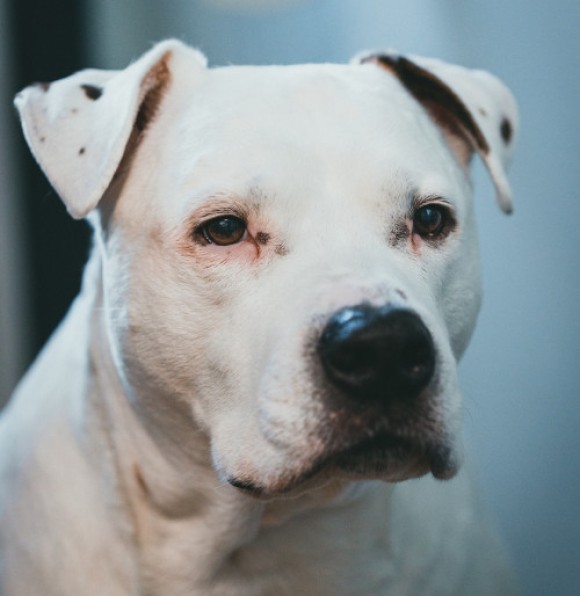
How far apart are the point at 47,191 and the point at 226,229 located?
82.1 inches

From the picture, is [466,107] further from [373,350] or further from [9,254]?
[9,254]

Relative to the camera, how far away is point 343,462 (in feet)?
4.80

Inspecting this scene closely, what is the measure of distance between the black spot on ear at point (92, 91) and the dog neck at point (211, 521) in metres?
0.47

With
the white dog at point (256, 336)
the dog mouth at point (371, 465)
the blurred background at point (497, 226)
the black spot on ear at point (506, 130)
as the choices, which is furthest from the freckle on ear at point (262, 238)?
the blurred background at point (497, 226)

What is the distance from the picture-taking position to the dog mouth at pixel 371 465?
4.74 feet

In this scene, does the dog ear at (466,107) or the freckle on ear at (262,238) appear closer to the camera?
the freckle on ear at (262,238)

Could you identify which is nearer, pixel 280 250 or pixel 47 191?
pixel 280 250

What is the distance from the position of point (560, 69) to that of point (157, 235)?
1.44 meters

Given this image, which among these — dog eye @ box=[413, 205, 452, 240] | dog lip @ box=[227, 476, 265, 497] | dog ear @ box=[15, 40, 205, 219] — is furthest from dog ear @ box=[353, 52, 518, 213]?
dog lip @ box=[227, 476, 265, 497]

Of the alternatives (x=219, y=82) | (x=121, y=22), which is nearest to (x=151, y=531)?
(x=219, y=82)

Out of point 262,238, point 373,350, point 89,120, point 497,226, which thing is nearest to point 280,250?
point 262,238

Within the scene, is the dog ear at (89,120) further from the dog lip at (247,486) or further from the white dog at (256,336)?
the dog lip at (247,486)

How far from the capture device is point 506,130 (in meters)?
2.07

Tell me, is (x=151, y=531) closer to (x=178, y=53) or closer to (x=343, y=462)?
(x=343, y=462)
